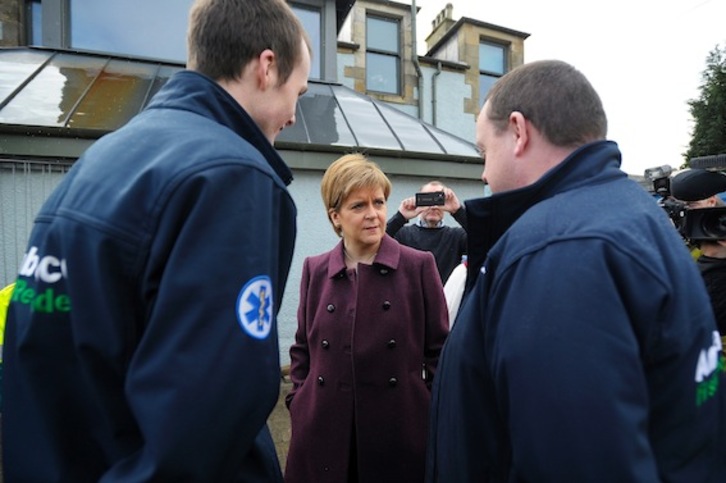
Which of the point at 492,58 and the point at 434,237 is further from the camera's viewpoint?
the point at 492,58

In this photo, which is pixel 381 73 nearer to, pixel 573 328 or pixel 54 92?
pixel 54 92

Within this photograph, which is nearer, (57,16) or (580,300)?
(580,300)

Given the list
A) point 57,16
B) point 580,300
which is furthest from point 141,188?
point 57,16

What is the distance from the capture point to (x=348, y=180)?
7.23 feet

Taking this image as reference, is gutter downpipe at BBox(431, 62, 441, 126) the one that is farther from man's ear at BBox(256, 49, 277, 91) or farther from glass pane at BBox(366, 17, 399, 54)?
man's ear at BBox(256, 49, 277, 91)

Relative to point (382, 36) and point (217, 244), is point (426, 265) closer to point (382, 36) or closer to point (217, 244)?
point (217, 244)

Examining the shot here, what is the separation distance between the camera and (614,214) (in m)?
0.95

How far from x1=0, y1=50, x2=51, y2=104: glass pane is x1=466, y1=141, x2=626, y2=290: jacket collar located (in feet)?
16.2

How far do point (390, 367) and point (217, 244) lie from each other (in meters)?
1.31

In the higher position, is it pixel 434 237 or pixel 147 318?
pixel 434 237

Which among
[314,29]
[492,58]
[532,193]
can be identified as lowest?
[532,193]

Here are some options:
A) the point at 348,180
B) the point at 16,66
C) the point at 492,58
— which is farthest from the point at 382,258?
the point at 492,58

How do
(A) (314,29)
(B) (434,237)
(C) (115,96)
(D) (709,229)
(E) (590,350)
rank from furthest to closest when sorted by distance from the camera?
(A) (314,29), (C) (115,96), (B) (434,237), (D) (709,229), (E) (590,350)

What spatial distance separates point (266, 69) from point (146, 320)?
66cm
